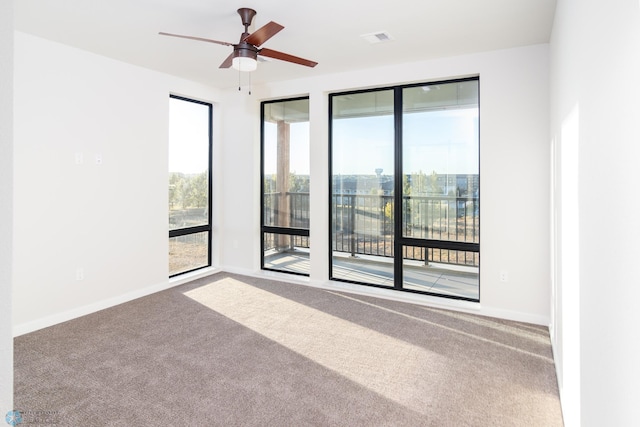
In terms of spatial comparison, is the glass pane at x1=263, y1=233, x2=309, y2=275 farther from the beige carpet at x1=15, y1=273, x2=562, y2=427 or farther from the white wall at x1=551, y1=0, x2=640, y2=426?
the white wall at x1=551, y1=0, x2=640, y2=426

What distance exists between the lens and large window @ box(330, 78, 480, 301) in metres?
4.16

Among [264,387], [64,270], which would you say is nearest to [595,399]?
[264,387]

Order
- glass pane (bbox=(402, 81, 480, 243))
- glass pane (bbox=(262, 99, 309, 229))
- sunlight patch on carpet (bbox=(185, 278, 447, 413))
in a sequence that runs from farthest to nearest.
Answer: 1. glass pane (bbox=(262, 99, 309, 229))
2. glass pane (bbox=(402, 81, 480, 243))
3. sunlight patch on carpet (bbox=(185, 278, 447, 413))

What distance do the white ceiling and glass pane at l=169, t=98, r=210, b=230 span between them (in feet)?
3.55

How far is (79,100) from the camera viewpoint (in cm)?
384

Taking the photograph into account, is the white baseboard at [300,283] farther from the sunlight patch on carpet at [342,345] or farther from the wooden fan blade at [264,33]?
the wooden fan blade at [264,33]

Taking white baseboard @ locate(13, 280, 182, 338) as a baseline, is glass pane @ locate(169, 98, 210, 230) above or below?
above

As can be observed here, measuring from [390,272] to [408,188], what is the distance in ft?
3.44

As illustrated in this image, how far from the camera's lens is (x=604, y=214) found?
1207mm

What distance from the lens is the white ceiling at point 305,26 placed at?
2.86m

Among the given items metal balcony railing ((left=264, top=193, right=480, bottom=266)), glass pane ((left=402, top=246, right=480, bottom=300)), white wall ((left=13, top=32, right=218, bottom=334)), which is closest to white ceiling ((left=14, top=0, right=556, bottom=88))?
white wall ((left=13, top=32, right=218, bottom=334))

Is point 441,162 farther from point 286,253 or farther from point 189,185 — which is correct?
point 189,185

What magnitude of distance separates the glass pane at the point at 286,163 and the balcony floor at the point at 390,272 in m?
0.54

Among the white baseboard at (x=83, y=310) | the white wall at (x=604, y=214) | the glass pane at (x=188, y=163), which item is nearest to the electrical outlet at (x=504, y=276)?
the white wall at (x=604, y=214)
